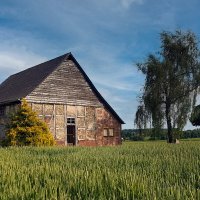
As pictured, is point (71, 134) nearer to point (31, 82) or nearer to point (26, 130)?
point (31, 82)

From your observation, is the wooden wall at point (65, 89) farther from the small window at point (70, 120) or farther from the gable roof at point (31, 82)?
the small window at point (70, 120)

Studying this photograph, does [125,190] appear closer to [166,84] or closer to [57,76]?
[57,76]

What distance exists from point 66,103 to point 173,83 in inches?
449

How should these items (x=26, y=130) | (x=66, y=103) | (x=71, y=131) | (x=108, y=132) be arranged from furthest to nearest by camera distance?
(x=108, y=132) → (x=71, y=131) → (x=66, y=103) → (x=26, y=130)

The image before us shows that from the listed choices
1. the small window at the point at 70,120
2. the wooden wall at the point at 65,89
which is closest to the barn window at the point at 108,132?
the wooden wall at the point at 65,89

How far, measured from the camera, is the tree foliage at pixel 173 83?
37000 millimetres

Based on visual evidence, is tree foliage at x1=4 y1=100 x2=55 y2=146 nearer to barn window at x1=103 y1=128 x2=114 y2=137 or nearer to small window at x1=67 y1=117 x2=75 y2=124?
small window at x1=67 y1=117 x2=75 y2=124

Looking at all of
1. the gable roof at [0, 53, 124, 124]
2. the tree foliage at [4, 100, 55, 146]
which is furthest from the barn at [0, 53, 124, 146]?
the tree foliage at [4, 100, 55, 146]

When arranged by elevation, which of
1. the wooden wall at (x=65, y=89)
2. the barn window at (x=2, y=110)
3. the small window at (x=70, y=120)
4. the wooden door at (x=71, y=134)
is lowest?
the wooden door at (x=71, y=134)

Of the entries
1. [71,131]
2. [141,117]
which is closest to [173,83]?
[141,117]

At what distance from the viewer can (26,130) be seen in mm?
25938

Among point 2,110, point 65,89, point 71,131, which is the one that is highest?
point 65,89

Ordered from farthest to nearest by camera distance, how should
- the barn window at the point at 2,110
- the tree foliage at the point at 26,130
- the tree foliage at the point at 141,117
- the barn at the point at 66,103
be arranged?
the tree foliage at the point at 141,117, the barn window at the point at 2,110, the barn at the point at 66,103, the tree foliage at the point at 26,130

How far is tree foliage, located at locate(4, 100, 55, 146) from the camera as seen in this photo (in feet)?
84.8
